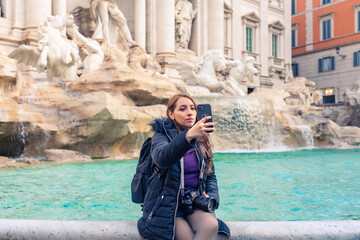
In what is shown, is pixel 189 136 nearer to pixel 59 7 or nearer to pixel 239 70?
pixel 239 70

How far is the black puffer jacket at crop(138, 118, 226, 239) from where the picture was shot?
2033 mm

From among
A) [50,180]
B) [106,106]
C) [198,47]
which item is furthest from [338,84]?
[50,180]

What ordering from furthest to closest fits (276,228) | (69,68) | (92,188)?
1. (69,68)
2. (92,188)
3. (276,228)

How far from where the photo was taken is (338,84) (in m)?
32.0

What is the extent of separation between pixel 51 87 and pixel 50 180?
4.60 m

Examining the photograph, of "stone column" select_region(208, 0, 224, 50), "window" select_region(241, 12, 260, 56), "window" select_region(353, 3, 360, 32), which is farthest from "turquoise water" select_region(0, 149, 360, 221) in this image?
"window" select_region(353, 3, 360, 32)

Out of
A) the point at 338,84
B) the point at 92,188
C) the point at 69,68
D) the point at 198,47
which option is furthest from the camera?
the point at 338,84

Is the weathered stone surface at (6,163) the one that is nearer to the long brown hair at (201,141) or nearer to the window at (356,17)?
the long brown hair at (201,141)

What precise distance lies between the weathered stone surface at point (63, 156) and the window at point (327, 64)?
94.5 ft

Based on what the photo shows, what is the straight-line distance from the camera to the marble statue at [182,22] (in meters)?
21.5

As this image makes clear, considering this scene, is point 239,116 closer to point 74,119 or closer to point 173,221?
point 74,119

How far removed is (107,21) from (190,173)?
1610 cm

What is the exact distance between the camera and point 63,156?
7.93m

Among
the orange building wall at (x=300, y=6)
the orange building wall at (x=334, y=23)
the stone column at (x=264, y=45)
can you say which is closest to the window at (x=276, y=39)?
the stone column at (x=264, y=45)
